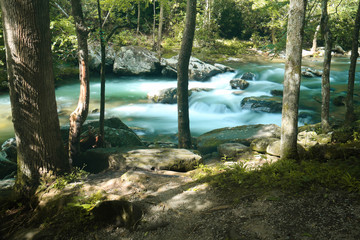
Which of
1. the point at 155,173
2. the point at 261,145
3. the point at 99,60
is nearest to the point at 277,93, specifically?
the point at 261,145

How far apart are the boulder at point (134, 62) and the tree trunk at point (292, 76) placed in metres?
18.5

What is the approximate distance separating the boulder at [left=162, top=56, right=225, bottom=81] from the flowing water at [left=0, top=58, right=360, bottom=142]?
1.53ft

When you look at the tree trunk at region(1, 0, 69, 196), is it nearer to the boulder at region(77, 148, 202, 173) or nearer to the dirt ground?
the dirt ground

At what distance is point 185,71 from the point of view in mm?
8695

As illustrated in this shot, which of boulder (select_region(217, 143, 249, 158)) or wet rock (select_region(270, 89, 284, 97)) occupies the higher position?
wet rock (select_region(270, 89, 284, 97))

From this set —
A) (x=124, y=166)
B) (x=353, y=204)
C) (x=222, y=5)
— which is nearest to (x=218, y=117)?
(x=124, y=166)

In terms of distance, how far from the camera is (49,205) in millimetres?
4676

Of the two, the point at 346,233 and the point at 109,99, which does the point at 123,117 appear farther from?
the point at 346,233

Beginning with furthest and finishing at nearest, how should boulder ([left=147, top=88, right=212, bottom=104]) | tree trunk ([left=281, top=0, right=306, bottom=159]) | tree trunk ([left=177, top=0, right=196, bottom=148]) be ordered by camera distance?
boulder ([left=147, top=88, right=212, bottom=104])
tree trunk ([left=177, top=0, right=196, bottom=148])
tree trunk ([left=281, top=0, right=306, bottom=159])

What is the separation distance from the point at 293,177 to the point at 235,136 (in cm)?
633

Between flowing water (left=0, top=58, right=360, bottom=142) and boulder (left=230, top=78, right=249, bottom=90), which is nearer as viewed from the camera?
flowing water (left=0, top=58, right=360, bottom=142)

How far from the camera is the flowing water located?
46.1 feet

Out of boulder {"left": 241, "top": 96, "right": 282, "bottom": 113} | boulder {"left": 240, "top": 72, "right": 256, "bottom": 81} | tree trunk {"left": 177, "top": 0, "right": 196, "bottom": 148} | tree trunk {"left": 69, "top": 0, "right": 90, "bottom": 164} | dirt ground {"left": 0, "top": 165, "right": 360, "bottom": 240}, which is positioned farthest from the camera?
boulder {"left": 240, "top": 72, "right": 256, "bottom": 81}

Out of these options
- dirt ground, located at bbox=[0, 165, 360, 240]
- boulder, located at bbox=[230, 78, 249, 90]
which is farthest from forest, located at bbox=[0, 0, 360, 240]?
boulder, located at bbox=[230, 78, 249, 90]
